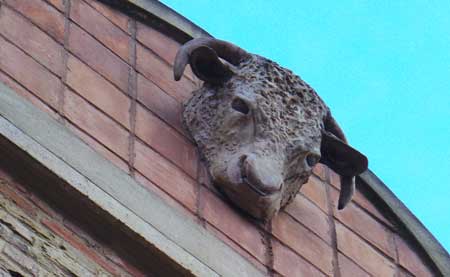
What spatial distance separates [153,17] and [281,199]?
1.01m

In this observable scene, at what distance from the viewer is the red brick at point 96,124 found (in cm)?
845

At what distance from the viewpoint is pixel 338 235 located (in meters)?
9.42

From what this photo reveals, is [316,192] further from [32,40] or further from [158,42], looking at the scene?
[32,40]

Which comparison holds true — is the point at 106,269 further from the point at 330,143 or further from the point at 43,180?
the point at 330,143

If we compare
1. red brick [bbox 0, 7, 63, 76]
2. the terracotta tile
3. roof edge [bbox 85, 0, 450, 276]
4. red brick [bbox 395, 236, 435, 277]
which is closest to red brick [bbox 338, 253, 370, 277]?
red brick [bbox 395, 236, 435, 277]

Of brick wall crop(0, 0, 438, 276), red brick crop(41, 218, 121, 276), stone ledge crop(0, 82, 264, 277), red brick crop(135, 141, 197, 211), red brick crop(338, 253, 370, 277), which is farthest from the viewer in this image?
red brick crop(338, 253, 370, 277)

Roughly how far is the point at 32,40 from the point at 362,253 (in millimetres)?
1732

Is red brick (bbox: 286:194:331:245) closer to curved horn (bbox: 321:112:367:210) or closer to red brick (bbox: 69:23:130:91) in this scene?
curved horn (bbox: 321:112:367:210)

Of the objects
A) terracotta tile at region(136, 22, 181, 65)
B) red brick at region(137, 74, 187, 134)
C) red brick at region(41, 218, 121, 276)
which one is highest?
terracotta tile at region(136, 22, 181, 65)

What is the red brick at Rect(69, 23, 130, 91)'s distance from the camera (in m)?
8.88

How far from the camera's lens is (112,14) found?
367 inches

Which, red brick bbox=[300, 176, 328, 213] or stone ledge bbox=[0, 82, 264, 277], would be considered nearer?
stone ledge bbox=[0, 82, 264, 277]

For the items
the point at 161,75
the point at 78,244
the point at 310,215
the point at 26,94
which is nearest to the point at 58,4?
the point at 161,75

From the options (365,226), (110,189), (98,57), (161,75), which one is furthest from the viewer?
(365,226)
